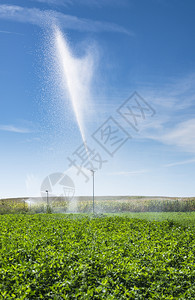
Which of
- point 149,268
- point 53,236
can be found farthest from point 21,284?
point 53,236

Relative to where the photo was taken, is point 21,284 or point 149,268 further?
point 149,268

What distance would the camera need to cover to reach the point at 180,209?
33656 millimetres

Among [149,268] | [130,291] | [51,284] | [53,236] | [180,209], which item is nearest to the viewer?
[130,291]

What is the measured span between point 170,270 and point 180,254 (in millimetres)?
1107

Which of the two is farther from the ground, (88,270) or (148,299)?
→ (88,270)

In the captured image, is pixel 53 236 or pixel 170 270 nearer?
pixel 170 270

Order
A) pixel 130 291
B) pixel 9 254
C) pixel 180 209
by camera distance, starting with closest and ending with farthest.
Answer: pixel 130 291 → pixel 9 254 → pixel 180 209

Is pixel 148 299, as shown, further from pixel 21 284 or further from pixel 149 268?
pixel 21 284

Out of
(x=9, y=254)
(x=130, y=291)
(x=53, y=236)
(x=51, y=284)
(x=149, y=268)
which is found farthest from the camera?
(x=53, y=236)

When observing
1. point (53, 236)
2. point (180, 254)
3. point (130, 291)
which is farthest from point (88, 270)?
point (53, 236)

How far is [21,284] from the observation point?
3.87 meters

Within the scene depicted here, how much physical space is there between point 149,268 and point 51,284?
5.17 feet

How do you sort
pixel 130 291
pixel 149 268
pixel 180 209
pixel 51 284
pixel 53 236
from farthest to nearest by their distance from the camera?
pixel 180 209 → pixel 53 236 → pixel 149 268 → pixel 51 284 → pixel 130 291

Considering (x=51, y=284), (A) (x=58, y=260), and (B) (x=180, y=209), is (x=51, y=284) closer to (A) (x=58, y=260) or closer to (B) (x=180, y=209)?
(A) (x=58, y=260)
